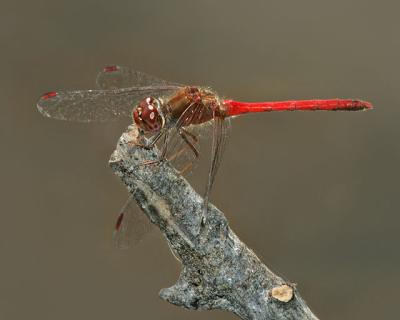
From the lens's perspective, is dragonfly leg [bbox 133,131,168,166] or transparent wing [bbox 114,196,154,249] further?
transparent wing [bbox 114,196,154,249]

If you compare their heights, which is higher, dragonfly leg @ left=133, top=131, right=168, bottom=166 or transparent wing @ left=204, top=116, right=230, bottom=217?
dragonfly leg @ left=133, top=131, right=168, bottom=166

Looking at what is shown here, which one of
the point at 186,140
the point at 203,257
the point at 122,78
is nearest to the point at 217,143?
the point at 186,140

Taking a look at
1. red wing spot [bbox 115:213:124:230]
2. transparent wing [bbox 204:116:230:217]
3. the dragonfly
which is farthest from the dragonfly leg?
red wing spot [bbox 115:213:124:230]

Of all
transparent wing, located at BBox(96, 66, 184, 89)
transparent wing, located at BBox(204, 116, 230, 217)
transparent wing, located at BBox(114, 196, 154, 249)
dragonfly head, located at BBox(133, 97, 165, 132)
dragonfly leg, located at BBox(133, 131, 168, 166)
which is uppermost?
transparent wing, located at BBox(96, 66, 184, 89)

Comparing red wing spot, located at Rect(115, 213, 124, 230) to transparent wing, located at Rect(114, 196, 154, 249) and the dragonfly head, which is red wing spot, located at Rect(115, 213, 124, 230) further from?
the dragonfly head

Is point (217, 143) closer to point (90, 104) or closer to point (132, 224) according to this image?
point (132, 224)

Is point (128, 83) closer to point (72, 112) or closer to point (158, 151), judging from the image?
point (72, 112)

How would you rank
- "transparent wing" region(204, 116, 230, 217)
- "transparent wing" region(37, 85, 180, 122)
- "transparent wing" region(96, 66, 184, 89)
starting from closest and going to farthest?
1. "transparent wing" region(204, 116, 230, 217)
2. "transparent wing" region(37, 85, 180, 122)
3. "transparent wing" region(96, 66, 184, 89)
